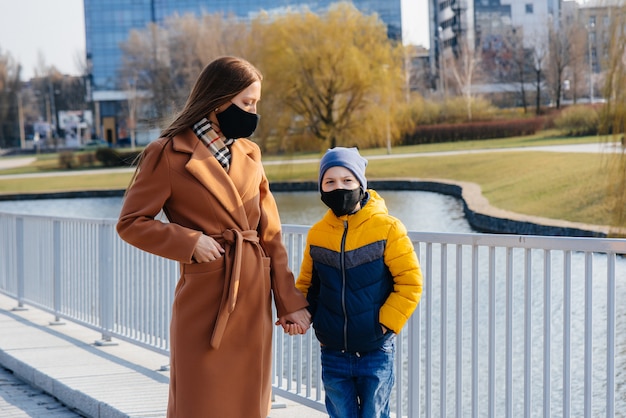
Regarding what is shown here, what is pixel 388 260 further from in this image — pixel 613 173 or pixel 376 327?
pixel 613 173

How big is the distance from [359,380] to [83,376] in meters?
2.97

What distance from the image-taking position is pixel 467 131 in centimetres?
6312

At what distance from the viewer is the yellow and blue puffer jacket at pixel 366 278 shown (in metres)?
3.33

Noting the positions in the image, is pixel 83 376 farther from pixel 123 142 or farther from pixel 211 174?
pixel 123 142

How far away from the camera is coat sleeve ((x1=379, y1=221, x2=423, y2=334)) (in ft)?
10.9

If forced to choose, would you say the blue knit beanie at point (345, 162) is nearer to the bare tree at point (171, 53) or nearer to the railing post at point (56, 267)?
the railing post at point (56, 267)

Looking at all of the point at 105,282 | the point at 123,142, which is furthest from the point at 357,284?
the point at 123,142

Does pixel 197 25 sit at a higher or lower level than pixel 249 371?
higher

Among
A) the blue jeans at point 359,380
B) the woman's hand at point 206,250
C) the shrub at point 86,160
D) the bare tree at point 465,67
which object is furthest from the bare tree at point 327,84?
the woman's hand at point 206,250

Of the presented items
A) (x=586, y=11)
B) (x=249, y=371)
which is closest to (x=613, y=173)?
(x=586, y=11)

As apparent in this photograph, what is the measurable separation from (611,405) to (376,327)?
890 mm

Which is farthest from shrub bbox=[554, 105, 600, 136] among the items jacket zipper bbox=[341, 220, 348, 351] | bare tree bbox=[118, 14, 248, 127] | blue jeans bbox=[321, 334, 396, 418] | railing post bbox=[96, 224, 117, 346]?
jacket zipper bbox=[341, 220, 348, 351]

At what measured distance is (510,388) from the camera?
3799mm

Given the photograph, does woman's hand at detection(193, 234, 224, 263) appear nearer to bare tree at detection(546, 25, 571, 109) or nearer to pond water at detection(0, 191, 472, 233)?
pond water at detection(0, 191, 472, 233)
